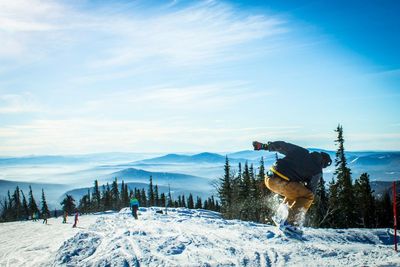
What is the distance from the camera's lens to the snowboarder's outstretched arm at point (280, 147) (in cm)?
851

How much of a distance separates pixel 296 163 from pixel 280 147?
61cm

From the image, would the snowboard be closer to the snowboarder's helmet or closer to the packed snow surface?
the packed snow surface

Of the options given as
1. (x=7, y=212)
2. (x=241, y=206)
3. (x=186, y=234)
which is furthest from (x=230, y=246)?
(x=7, y=212)

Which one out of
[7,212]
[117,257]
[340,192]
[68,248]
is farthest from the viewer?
[7,212]

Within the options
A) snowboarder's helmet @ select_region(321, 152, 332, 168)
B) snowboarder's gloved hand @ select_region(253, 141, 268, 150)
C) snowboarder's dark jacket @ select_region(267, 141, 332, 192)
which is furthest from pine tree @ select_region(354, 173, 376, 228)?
snowboarder's gloved hand @ select_region(253, 141, 268, 150)

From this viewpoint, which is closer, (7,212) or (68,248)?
(68,248)

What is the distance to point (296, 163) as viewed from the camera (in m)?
8.63

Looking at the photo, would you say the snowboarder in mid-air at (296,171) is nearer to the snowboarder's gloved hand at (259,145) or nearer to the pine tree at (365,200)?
the snowboarder's gloved hand at (259,145)

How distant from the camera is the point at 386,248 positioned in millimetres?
7570

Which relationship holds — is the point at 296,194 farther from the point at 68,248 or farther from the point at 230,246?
the point at 68,248

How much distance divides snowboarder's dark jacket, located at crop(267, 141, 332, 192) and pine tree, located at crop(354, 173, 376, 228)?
Answer: 37.6m

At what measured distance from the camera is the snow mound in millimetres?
7289

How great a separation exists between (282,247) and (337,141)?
3754 centimetres

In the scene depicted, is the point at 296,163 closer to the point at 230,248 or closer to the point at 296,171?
the point at 296,171
